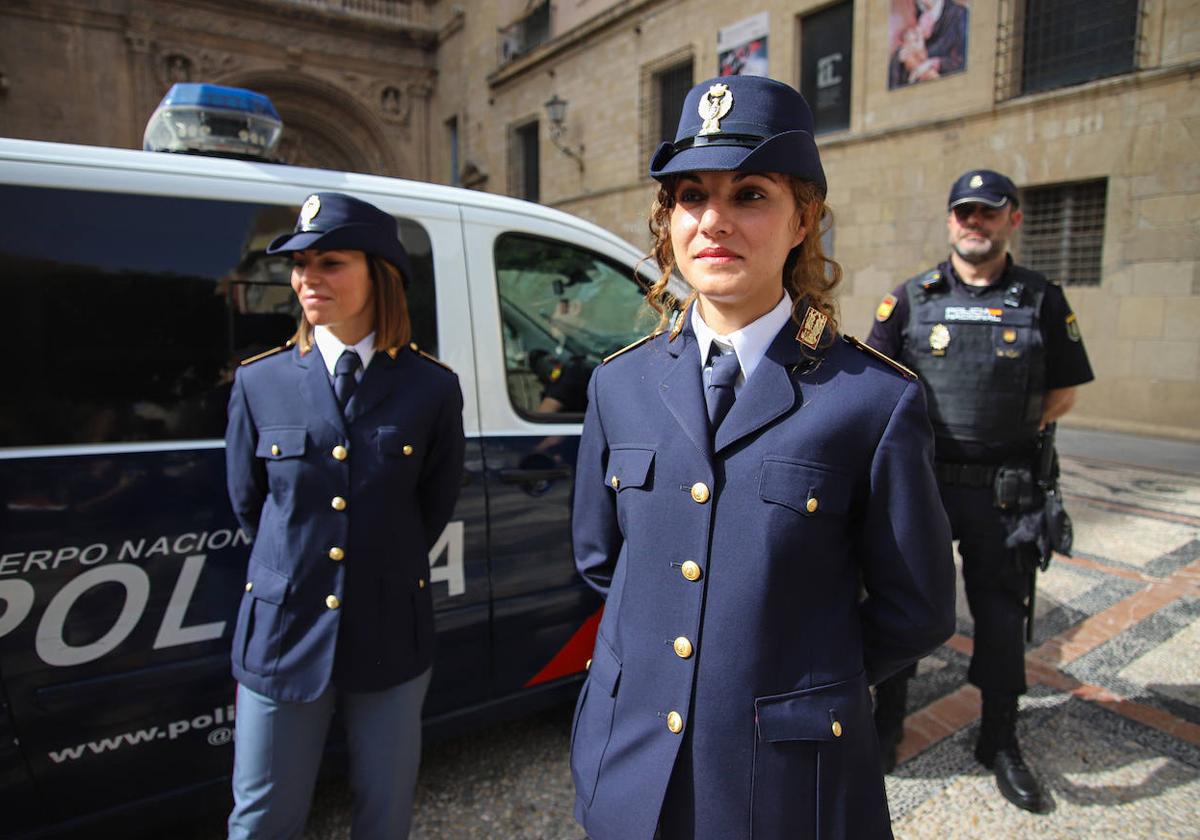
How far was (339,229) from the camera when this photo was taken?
5.82 ft

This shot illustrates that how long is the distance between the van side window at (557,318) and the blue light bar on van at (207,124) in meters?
0.94

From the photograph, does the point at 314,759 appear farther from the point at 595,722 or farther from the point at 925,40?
the point at 925,40

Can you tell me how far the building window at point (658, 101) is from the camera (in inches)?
619

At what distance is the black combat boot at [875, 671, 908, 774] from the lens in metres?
2.65

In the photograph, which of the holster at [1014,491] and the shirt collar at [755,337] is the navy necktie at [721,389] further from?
the holster at [1014,491]

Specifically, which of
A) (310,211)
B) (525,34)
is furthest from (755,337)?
(525,34)

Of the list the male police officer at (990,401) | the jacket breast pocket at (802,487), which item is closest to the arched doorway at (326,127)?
the male police officer at (990,401)

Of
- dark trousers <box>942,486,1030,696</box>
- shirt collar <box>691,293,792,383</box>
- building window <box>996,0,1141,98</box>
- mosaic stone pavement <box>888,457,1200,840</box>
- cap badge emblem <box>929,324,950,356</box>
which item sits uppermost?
building window <box>996,0,1141,98</box>

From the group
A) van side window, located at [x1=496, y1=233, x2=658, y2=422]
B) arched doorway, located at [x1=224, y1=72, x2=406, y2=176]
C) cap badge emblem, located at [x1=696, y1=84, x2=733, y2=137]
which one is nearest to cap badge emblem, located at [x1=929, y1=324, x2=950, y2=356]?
van side window, located at [x1=496, y1=233, x2=658, y2=422]

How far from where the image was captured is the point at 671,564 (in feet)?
4.03

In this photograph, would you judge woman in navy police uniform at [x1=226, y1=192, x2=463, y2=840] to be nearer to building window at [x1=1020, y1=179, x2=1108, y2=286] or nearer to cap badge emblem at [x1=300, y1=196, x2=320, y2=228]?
cap badge emblem at [x1=300, y1=196, x2=320, y2=228]

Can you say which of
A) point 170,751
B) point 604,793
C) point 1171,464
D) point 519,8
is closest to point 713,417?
point 604,793

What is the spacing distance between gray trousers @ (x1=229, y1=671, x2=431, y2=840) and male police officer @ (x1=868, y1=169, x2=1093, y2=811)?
67.2 inches

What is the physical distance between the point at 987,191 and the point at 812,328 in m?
1.75
